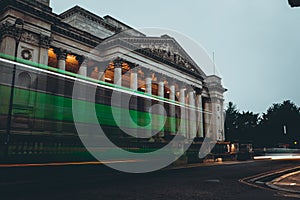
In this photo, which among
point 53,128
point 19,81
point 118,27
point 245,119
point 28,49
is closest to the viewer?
point 19,81

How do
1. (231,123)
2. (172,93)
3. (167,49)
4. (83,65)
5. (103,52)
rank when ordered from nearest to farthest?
(83,65) < (103,52) < (167,49) < (172,93) < (231,123)

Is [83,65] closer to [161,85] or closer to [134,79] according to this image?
[134,79]

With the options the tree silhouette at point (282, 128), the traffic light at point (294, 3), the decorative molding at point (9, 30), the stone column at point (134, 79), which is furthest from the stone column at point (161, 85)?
the tree silhouette at point (282, 128)

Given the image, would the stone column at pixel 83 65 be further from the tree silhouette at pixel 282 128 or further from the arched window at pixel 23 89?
the tree silhouette at pixel 282 128

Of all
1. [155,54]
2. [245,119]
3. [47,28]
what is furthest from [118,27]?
[245,119]

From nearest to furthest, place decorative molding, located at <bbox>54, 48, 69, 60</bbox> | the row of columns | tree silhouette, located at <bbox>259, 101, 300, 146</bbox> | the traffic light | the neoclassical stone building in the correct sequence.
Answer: the traffic light
the row of columns
the neoclassical stone building
decorative molding, located at <bbox>54, 48, 69, 60</bbox>
tree silhouette, located at <bbox>259, 101, 300, 146</bbox>

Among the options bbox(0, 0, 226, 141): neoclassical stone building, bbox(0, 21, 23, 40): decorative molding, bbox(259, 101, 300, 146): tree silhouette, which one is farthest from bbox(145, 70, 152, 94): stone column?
bbox(259, 101, 300, 146): tree silhouette

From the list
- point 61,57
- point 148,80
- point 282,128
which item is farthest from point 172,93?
point 282,128

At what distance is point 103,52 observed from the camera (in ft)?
113

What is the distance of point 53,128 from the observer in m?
11.0

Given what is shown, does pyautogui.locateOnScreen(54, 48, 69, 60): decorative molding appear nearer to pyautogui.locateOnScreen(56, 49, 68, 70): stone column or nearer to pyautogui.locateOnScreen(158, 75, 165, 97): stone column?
pyautogui.locateOnScreen(56, 49, 68, 70): stone column

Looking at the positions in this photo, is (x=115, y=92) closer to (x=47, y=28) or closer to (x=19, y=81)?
(x=19, y=81)

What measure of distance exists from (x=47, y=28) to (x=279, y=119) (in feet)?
234

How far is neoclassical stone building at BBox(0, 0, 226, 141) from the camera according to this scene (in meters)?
24.8
